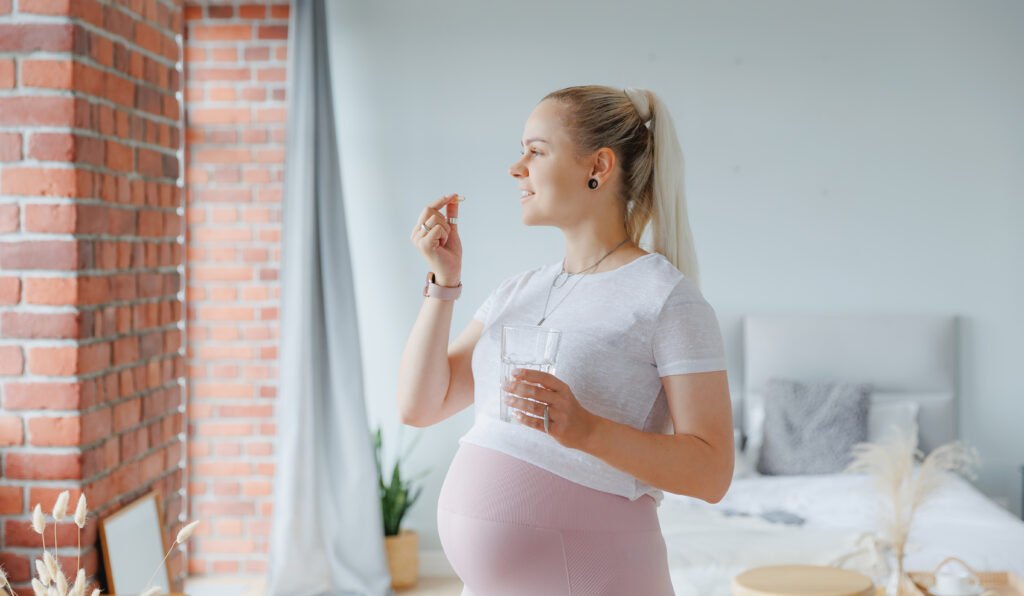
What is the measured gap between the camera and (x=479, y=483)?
1.28 m

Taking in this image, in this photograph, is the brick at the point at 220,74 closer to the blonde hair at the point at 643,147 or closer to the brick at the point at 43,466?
the brick at the point at 43,466

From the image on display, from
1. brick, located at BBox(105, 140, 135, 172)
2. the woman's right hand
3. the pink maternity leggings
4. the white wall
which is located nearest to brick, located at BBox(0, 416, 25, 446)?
brick, located at BBox(105, 140, 135, 172)

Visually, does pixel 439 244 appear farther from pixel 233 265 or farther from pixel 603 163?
pixel 233 265

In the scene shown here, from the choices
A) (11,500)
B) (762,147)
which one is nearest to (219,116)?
(11,500)

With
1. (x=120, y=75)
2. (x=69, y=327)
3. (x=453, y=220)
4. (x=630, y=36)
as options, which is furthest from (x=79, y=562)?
(x=630, y=36)

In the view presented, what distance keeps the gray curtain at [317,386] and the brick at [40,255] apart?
1.41 meters

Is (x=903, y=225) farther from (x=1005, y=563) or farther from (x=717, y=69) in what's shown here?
(x=1005, y=563)

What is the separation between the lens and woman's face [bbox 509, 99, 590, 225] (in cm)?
134

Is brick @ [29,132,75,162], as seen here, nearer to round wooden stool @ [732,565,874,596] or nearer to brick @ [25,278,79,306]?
brick @ [25,278,79,306]

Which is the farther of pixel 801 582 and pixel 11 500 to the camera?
pixel 801 582

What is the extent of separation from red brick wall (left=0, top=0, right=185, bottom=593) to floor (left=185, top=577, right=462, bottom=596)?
133 centimetres

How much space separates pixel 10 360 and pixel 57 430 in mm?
191

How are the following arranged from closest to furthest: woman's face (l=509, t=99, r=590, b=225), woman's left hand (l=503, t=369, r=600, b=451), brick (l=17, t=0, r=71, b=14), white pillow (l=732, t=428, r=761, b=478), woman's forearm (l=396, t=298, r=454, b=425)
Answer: woman's left hand (l=503, t=369, r=600, b=451) < woman's face (l=509, t=99, r=590, b=225) < woman's forearm (l=396, t=298, r=454, b=425) < brick (l=17, t=0, r=71, b=14) < white pillow (l=732, t=428, r=761, b=478)

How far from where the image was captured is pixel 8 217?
6.81 ft
